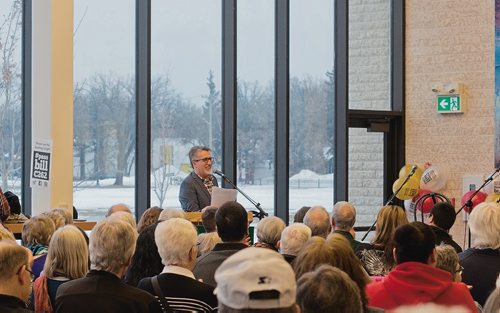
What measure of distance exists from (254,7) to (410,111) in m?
2.65

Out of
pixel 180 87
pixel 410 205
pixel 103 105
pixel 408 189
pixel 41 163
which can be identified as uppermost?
pixel 180 87

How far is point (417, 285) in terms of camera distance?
3.62 m

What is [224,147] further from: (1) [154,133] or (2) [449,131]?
(2) [449,131]

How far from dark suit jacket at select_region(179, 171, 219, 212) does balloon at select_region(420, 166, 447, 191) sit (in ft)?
12.7

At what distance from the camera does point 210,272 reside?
4754 mm

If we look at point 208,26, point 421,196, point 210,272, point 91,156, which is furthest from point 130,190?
point 210,272

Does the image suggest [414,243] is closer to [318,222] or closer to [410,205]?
[318,222]

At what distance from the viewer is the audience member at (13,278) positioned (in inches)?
134

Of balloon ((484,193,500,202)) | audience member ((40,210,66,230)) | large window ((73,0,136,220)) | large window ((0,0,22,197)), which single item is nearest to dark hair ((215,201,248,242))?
audience member ((40,210,66,230))

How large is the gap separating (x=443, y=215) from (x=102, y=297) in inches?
132

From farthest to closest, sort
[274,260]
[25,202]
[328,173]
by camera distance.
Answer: [328,173]
[25,202]
[274,260]

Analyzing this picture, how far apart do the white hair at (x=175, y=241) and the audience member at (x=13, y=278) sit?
34.3 inches

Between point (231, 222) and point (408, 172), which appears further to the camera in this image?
point (408, 172)

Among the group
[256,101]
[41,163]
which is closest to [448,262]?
[41,163]
